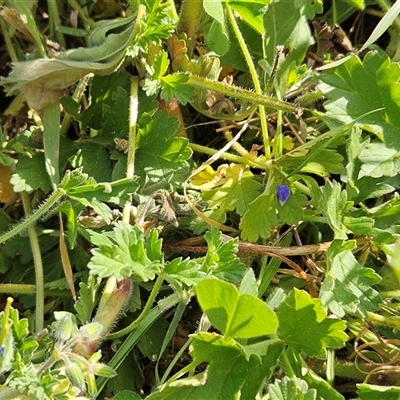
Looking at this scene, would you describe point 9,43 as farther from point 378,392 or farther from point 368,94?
point 378,392

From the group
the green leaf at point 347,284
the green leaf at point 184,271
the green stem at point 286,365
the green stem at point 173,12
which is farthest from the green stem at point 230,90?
the green stem at point 286,365

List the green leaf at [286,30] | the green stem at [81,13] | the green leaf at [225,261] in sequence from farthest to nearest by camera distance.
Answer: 1. the green stem at [81,13]
2. the green leaf at [286,30]
3. the green leaf at [225,261]

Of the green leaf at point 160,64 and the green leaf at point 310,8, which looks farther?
the green leaf at point 310,8

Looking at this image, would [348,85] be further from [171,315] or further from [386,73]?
[171,315]

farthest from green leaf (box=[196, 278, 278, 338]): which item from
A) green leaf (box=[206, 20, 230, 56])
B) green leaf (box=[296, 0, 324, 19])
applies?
green leaf (box=[296, 0, 324, 19])

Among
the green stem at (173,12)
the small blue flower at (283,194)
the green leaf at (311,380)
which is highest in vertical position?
the green stem at (173,12)

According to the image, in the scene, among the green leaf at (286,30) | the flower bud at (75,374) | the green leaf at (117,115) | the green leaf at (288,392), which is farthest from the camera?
the green leaf at (286,30)

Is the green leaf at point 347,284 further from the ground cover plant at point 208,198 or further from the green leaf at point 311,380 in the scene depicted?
the green leaf at point 311,380

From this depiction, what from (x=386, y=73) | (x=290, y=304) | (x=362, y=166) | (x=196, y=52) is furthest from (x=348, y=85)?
(x=290, y=304)

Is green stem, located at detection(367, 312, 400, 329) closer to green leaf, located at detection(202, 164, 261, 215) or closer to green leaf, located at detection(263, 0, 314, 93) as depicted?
green leaf, located at detection(202, 164, 261, 215)
